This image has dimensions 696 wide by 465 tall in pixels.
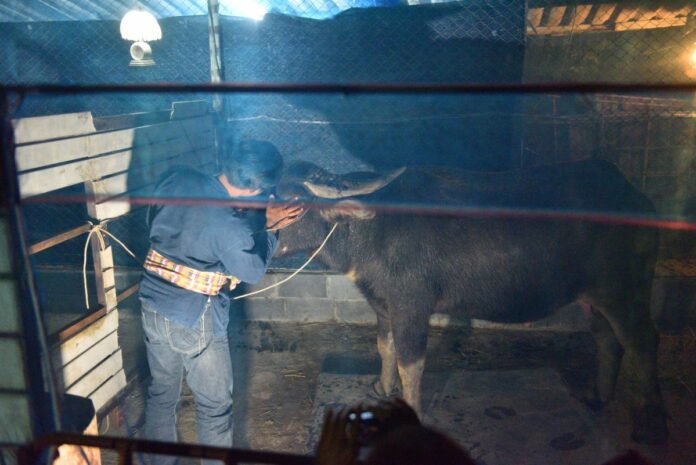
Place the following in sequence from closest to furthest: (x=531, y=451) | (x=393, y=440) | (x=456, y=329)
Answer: (x=393, y=440), (x=531, y=451), (x=456, y=329)

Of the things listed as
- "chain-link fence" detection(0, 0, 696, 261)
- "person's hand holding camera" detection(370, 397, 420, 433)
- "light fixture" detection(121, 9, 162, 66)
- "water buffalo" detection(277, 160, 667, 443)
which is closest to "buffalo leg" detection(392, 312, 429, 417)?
"water buffalo" detection(277, 160, 667, 443)

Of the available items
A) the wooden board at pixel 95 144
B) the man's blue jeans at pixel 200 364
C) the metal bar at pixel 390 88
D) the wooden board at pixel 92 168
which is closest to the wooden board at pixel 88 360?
the man's blue jeans at pixel 200 364

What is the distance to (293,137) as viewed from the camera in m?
6.31

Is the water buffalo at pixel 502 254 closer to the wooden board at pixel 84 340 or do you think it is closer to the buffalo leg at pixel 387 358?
the buffalo leg at pixel 387 358

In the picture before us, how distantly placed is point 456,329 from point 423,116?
8.21ft

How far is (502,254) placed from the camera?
3.85m

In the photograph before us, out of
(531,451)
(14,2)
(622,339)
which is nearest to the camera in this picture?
(531,451)

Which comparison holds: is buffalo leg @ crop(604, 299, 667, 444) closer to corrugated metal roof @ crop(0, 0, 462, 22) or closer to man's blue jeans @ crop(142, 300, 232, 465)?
man's blue jeans @ crop(142, 300, 232, 465)

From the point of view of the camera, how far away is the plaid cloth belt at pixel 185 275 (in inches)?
110

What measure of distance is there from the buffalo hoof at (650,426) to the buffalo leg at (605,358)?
356 mm

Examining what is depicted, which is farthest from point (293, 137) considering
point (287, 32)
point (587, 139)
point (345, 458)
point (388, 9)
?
point (345, 458)

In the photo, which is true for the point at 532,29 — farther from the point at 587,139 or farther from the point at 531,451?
the point at 531,451

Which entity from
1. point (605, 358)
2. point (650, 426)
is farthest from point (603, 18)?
point (650, 426)

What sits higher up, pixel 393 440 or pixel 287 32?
pixel 287 32
